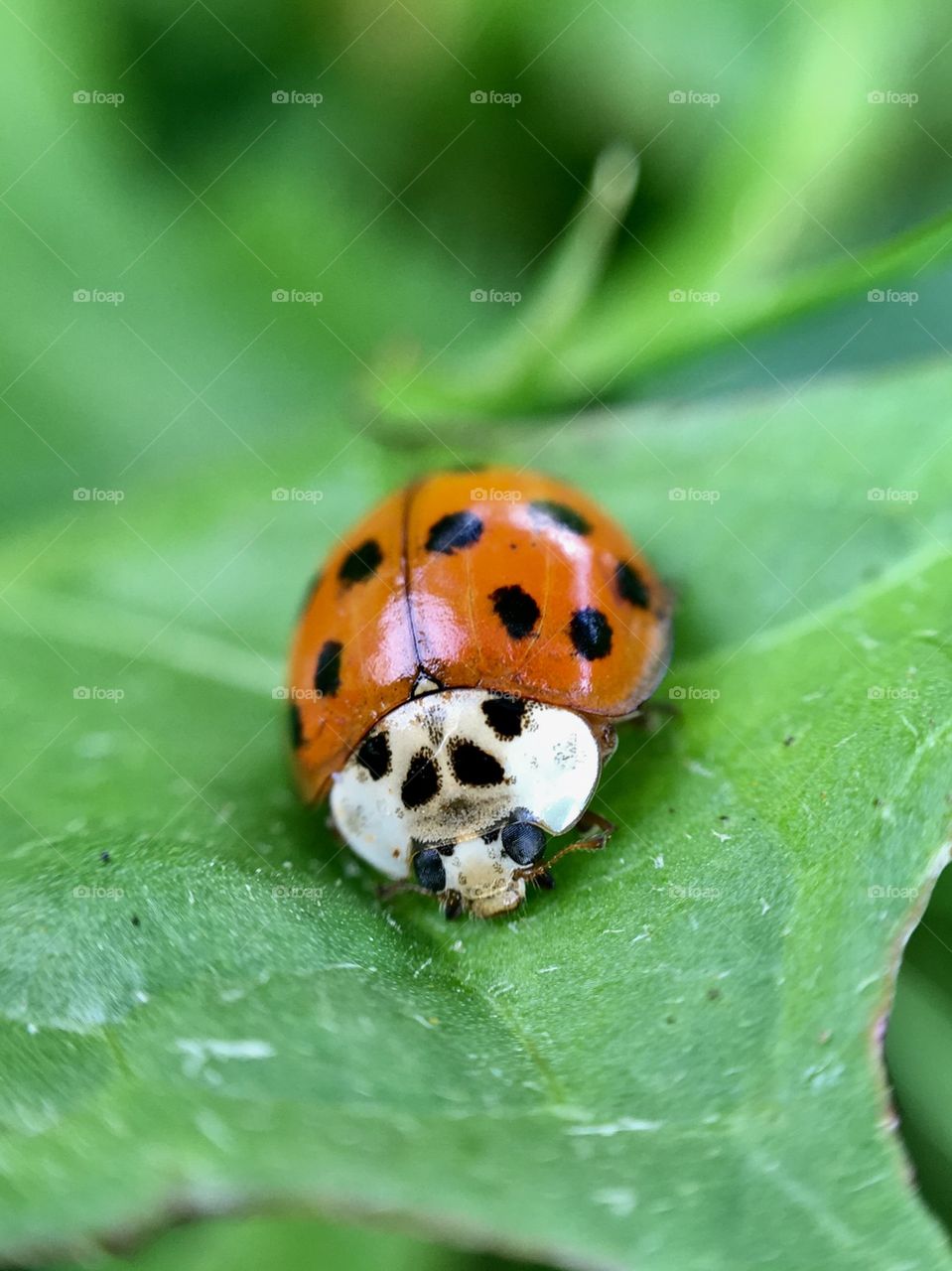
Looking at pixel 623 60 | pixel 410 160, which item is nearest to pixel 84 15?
pixel 410 160

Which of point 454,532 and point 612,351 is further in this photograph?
point 612,351

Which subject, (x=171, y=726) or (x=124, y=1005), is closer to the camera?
(x=124, y=1005)

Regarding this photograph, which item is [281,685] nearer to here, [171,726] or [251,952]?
[171,726]
